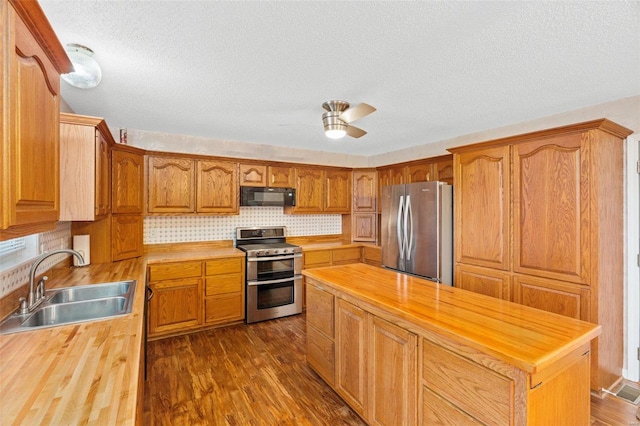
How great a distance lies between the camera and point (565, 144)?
2387mm

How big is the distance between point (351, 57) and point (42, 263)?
2.75 m

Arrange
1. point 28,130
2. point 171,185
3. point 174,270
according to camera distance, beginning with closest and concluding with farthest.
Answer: point 28,130
point 174,270
point 171,185

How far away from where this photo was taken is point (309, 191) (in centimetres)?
459

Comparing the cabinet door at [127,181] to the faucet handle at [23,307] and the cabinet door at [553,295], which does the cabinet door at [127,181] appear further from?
the cabinet door at [553,295]

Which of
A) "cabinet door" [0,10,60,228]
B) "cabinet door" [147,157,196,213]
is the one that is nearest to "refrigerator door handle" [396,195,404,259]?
"cabinet door" [147,157,196,213]

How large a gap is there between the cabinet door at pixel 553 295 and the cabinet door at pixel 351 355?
164 cm

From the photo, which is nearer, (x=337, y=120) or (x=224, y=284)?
(x=337, y=120)

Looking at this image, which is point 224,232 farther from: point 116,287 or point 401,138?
point 401,138

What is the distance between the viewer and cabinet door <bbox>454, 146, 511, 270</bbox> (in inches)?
109

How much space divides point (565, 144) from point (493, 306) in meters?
1.58

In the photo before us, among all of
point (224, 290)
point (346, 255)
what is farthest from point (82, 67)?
point (346, 255)

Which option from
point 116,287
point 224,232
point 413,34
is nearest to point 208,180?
point 224,232

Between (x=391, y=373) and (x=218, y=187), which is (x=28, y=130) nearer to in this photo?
(x=391, y=373)

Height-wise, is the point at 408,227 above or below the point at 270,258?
above
